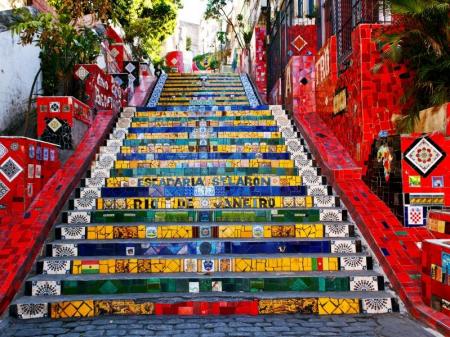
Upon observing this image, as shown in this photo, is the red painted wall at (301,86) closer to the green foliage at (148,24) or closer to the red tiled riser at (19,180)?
the red tiled riser at (19,180)

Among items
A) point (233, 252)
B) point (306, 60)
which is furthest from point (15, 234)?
point (306, 60)

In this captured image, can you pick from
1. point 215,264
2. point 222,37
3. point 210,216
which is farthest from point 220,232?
point 222,37

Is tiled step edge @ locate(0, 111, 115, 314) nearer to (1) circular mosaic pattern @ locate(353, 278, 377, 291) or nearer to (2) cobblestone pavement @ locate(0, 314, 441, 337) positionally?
(2) cobblestone pavement @ locate(0, 314, 441, 337)

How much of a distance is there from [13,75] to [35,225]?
3.77m

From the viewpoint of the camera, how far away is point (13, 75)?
7.39 metres

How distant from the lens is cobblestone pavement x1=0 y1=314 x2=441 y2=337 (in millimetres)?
3434

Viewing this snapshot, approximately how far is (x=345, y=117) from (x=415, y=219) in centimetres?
211

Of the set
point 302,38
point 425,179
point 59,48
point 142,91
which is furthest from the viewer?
point 142,91

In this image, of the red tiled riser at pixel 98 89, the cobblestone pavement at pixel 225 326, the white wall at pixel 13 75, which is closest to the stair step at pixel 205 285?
the cobblestone pavement at pixel 225 326

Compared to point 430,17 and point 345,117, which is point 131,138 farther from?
point 430,17

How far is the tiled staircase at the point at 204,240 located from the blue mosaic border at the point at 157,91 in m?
5.16

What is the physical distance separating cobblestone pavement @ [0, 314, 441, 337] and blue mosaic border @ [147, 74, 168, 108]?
26.5 feet

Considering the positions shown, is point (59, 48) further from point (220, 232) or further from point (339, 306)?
point (339, 306)

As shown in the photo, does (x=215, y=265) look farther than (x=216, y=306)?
Yes
